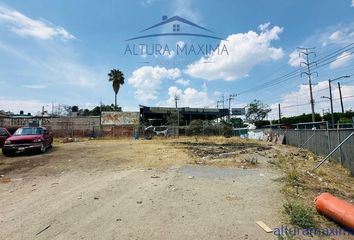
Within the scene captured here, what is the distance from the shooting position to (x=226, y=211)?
19.4 feet

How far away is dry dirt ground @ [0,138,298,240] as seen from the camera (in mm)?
4891

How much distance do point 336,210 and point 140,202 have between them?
399 cm

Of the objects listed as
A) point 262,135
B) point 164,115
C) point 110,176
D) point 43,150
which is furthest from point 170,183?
point 164,115

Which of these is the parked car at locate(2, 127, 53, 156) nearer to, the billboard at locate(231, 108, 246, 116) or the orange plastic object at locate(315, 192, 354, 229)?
the orange plastic object at locate(315, 192, 354, 229)

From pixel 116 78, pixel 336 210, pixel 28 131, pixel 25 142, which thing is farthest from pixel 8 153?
pixel 116 78

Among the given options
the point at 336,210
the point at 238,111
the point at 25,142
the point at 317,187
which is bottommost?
the point at 317,187

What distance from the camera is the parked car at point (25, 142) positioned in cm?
1596

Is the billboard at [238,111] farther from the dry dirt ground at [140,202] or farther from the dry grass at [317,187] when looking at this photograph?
the dry dirt ground at [140,202]

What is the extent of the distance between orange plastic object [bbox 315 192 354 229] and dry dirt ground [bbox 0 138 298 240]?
804mm

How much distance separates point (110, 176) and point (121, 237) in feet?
17.7

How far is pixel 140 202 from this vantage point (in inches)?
260

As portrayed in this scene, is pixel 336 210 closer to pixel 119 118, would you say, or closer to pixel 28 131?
pixel 28 131

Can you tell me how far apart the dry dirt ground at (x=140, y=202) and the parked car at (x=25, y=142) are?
5.01 meters

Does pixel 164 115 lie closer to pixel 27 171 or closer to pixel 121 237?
pixel 27 171
